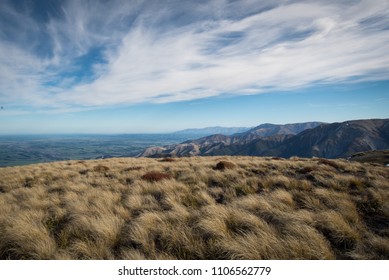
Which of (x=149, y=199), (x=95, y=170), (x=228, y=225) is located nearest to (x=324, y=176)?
(x=228, y=225)

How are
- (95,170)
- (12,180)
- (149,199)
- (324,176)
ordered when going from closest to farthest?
(149,199) < (324,176) < (12,180) < (95,170)

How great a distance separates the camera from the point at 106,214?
6523 millimetres

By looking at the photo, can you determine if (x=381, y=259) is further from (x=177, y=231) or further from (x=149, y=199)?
(x=149, y=199)

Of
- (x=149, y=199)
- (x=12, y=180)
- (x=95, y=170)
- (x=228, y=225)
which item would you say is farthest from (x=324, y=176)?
(x=12, y=180)

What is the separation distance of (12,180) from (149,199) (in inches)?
410

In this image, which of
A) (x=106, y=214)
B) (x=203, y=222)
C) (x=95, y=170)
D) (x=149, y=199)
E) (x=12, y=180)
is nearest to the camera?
(x=203, y=222)

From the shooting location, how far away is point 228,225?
5875 millimetres
